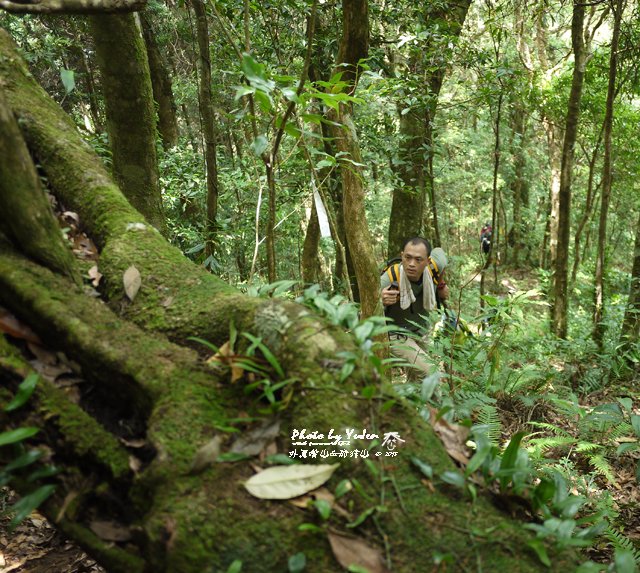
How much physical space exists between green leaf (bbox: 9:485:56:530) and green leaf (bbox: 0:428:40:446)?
0.16 m

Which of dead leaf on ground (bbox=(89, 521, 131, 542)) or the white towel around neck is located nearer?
dead leaf on ground (bbox=(89, 521, 131, 542))

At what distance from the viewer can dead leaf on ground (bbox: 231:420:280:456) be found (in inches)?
61.7

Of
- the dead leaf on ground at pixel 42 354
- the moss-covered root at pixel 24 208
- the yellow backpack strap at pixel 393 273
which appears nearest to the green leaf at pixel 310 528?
the dead leaf on ground at pixel 42 354

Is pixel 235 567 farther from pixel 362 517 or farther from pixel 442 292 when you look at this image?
pixel 442 292

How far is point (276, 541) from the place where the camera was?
1.37 metres

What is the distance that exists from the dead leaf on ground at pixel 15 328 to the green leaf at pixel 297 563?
48.5 inches

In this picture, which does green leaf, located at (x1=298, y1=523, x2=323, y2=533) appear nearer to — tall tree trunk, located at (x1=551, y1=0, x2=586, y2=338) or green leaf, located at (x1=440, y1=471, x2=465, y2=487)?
green leaf, located at (x1=440, y1=471, x2=465, y2=487)

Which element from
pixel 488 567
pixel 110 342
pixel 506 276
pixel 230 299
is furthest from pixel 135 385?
pixel 506 276

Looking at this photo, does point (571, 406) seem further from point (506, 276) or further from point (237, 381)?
point (506, 276)

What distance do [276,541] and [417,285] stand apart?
155 inches

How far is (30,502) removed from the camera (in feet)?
4.65

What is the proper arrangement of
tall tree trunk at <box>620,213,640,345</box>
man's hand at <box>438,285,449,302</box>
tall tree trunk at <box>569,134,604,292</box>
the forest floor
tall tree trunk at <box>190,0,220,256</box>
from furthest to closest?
tall tree trunk at <box>569,134,604,292</box>, tall tree trunk at <box>620,213,640,345</box>, man's hand at <box>438,285,449,302</box>, tall tree trunk at <box>190,0,220,256</box>, the forest floor

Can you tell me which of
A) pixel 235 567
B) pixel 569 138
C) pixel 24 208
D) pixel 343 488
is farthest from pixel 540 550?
pixel 569 138

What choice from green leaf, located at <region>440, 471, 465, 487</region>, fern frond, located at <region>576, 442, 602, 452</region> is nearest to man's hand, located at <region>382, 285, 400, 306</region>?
fern frond, located at <region>576, 442, 602, 452</region>
